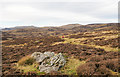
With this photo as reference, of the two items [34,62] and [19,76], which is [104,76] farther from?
[34,62]

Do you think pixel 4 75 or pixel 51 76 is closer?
pixel 51 76

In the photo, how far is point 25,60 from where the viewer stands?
1153cm

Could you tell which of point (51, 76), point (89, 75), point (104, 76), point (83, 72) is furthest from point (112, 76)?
point (51, 76)

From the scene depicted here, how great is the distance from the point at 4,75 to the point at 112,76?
9.63 metres

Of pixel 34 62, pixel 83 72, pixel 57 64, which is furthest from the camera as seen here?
pixel 34 62

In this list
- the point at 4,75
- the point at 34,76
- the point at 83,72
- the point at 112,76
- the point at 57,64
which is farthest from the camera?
the point at 57,64

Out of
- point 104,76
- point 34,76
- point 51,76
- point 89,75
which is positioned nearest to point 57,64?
point 51,76

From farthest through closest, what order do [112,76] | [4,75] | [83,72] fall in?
[4,75] → [83,72] → [112,76]

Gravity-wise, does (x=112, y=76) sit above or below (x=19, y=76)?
above

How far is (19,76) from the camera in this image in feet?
24.7

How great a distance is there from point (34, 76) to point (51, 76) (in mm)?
1607

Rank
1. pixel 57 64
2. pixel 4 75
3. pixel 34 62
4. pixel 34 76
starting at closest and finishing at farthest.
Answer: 1. pixel 34 76
2. pixel 4 75
3. pixel 57 64
4. pixel 34 62

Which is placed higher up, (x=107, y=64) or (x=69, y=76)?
(x=107, y=64)

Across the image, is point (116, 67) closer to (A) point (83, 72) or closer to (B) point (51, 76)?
(A) point (83, 72)
